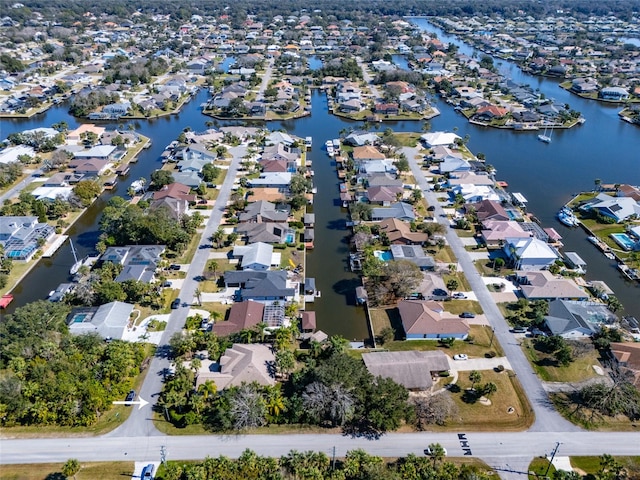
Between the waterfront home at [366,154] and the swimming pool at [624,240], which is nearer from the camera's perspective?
the swimming pool at [624,240]

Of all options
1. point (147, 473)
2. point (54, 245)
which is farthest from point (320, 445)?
point (54, 245)

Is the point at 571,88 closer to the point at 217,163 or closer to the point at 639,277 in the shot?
the point at 639,277

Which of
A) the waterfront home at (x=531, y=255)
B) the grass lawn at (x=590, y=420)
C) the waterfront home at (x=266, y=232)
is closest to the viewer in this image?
the grass lawn at (x=590, y=420)

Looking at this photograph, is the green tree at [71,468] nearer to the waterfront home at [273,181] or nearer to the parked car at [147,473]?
the parked car at [147,473]

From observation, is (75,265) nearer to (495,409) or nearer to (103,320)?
(103,320)

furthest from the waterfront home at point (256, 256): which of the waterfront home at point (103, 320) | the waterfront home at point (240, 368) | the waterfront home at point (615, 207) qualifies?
the waterfront home at point (615, 207)

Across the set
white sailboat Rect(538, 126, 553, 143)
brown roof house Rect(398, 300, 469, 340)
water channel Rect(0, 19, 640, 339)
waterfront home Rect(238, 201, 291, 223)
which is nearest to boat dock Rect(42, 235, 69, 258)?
water channel Rect(0, 19, 640, 339)

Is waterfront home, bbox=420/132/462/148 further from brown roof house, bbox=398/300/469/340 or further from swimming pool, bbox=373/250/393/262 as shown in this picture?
brown roof house, bbox=398/300/469/340

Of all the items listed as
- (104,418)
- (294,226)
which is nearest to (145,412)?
(104,418)
